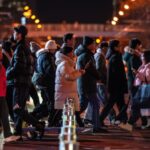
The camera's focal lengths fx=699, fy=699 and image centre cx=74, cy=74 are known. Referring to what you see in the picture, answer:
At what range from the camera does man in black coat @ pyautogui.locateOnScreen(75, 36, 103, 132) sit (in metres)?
15.0

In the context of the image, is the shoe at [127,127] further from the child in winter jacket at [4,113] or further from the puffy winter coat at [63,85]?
the child in winter jacket at [4,113]

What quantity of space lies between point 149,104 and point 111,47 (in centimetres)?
212

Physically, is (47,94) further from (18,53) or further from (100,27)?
(100,27)

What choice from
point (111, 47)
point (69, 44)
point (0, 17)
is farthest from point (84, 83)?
point (0, 17)

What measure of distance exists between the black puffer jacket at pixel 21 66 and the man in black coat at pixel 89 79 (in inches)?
82.3

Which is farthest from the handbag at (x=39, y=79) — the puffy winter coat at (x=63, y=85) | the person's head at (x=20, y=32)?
the person's head at (x=20, y=32)

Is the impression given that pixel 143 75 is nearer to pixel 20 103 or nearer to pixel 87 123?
pixel 87 123

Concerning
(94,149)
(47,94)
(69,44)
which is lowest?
(94,149)

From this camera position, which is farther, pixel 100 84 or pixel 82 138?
pixel 100 84

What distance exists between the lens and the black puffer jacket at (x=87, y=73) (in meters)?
15.0

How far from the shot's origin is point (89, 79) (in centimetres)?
1512

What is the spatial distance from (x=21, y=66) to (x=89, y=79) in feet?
8.19

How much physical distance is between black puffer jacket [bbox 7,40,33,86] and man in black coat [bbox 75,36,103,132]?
2089 millimetres

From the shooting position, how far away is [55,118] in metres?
15.7
